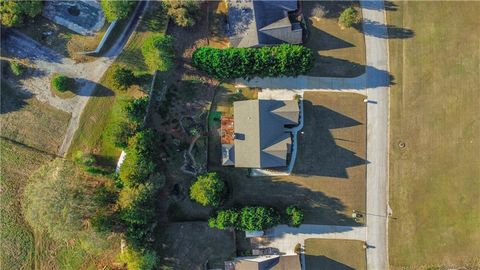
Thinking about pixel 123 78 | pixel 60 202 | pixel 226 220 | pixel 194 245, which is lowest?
pixel 194 245

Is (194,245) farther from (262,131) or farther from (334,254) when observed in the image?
(334,254)

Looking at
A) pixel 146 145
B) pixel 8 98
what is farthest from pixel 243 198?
pixel 8 98

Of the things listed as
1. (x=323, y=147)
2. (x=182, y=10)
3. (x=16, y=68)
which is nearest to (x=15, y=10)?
(x=16, y=68)

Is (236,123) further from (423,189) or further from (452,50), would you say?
(452,50)

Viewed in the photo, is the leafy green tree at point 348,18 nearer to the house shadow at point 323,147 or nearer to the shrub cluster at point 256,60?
the shrub cluster at point 256,60

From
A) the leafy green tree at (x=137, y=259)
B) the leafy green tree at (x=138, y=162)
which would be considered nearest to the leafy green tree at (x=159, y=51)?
the leafy green tree at (x=138, y=162)

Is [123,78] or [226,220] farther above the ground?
[123,78]

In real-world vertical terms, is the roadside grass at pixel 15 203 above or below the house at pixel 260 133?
below
